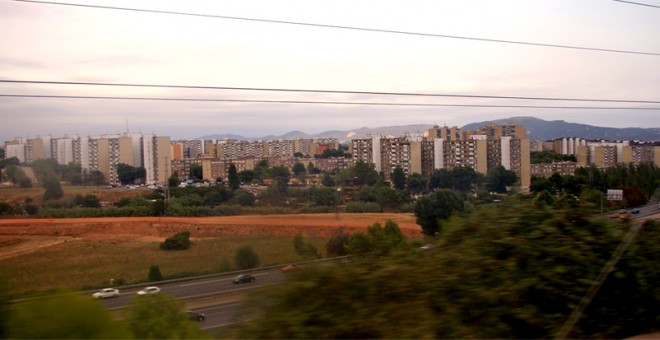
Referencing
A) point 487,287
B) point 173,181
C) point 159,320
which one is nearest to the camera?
point 159,320

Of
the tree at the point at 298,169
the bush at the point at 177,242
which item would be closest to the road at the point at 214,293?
the bush at the point at 177,242

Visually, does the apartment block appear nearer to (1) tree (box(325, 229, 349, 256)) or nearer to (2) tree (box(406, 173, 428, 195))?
(2) tree (box(406, 173, 428, 195))

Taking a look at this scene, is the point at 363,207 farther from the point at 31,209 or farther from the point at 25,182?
the point at 25,182

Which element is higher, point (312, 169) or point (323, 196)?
point (312, 169)

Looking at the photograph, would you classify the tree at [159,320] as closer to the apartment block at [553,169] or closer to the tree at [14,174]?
the tree at [14,174]

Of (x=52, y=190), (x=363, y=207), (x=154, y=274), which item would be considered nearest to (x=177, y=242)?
(x=154, y=274)
